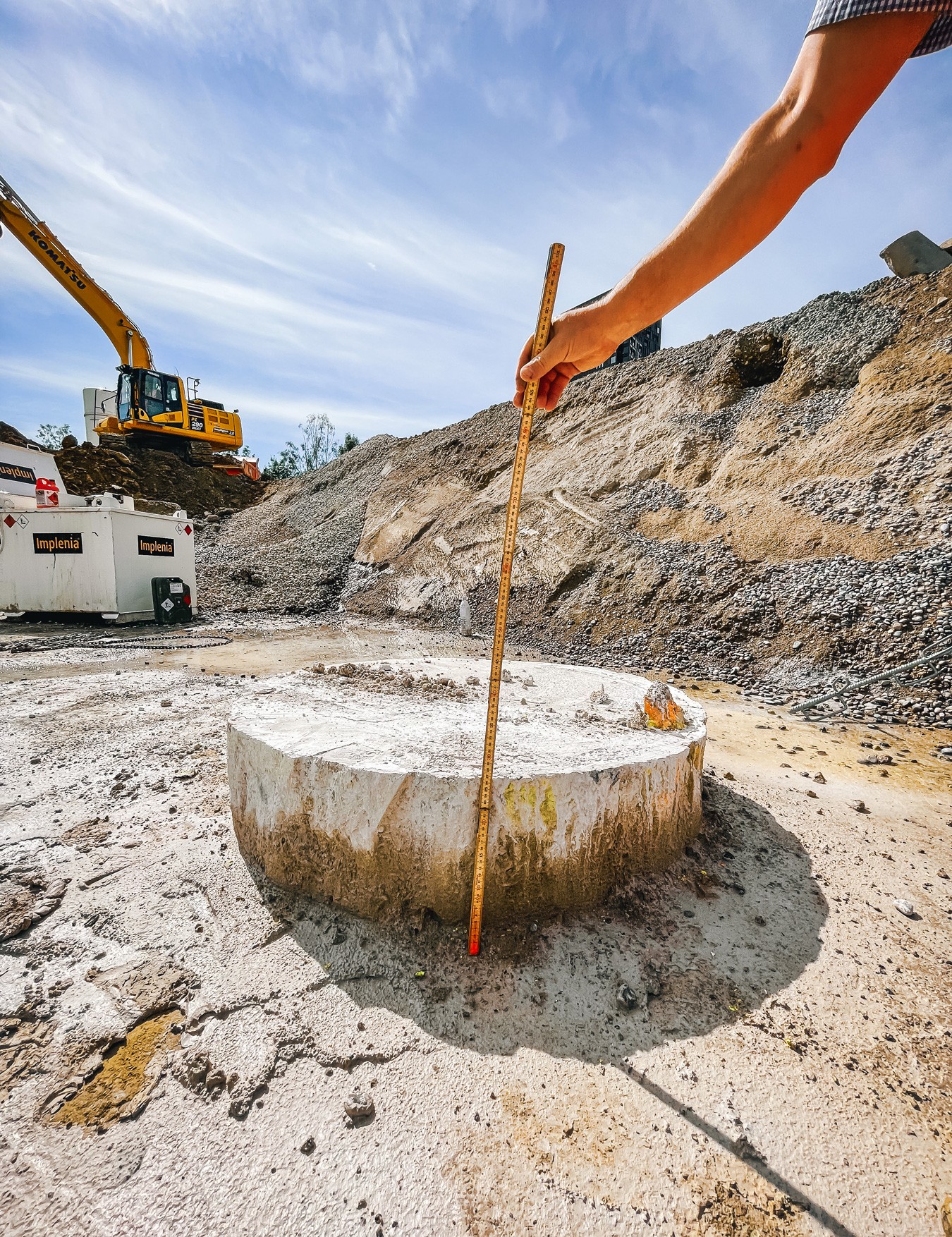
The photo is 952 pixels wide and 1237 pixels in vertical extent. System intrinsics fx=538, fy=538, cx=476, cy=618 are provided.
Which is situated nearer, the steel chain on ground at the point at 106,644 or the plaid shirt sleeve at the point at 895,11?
the plaid shirt sleeve at the point at 895,11

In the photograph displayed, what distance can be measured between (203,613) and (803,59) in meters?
12.1

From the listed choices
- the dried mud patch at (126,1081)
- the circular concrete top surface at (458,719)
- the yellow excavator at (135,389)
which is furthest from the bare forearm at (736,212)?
the yellow excavator at (135,389)

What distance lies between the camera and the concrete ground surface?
1197 millimetres

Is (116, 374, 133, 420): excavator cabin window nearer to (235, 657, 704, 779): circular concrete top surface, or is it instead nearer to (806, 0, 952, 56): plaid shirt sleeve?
(235, 657, 704, 779): circular concrete top surface

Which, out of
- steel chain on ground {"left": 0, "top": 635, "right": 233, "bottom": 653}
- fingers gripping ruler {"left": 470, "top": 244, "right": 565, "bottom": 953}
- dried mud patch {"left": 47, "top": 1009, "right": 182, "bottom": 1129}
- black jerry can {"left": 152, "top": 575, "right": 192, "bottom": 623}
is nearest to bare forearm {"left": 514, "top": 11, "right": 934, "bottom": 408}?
fingers gripping ruler {"left": 470, "top": 244, "right": 565, "bottom": 953}

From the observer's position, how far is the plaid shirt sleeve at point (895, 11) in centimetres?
92

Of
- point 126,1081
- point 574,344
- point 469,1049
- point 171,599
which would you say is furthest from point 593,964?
point 171,599

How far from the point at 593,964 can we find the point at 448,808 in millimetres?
716

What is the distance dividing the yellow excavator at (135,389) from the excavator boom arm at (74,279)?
0.02 meters

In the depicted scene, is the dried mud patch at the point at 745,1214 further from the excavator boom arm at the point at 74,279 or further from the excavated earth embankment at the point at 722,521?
the excavator boom arm at the point at 74,279

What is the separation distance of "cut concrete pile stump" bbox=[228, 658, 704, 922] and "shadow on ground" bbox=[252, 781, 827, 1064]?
85mm

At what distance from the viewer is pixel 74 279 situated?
49.1ft

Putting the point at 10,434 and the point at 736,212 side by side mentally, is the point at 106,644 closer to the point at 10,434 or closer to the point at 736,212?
the point at 736,212

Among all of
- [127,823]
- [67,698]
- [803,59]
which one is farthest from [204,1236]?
[67,698]
